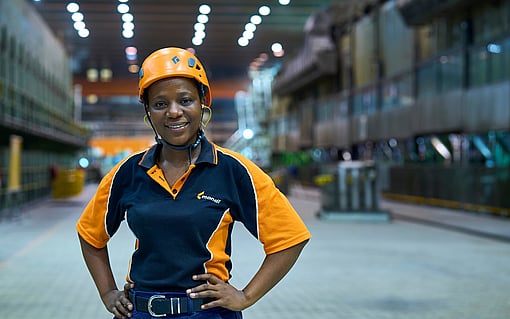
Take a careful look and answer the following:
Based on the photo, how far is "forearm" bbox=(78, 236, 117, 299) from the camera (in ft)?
10.4

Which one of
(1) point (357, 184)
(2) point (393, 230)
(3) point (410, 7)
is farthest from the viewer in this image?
(3) point (410, 7)

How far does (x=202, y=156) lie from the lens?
10.0 ft

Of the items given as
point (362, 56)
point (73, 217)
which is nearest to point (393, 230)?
point (73, 217)

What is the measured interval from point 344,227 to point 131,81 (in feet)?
85.9

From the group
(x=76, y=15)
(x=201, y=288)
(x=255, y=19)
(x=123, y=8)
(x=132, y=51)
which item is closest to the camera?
(x=201, y=288)

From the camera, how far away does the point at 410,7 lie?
29531 mm

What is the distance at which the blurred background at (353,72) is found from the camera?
73.8 ft

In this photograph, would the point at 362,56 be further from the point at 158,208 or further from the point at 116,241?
the point at 158,208

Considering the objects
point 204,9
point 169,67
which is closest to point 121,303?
→ point 169,67

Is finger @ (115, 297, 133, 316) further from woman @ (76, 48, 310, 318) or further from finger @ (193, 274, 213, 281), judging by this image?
finger @ (193, 274, 213, 281)

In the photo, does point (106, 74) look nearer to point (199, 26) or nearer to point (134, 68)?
point (134, 68)

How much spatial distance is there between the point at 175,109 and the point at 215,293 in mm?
668

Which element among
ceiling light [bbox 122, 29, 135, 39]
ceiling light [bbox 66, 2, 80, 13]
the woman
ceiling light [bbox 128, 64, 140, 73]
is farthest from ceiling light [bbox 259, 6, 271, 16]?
the woman

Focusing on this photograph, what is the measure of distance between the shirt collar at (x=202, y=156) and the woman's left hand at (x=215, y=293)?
1.38 feet
